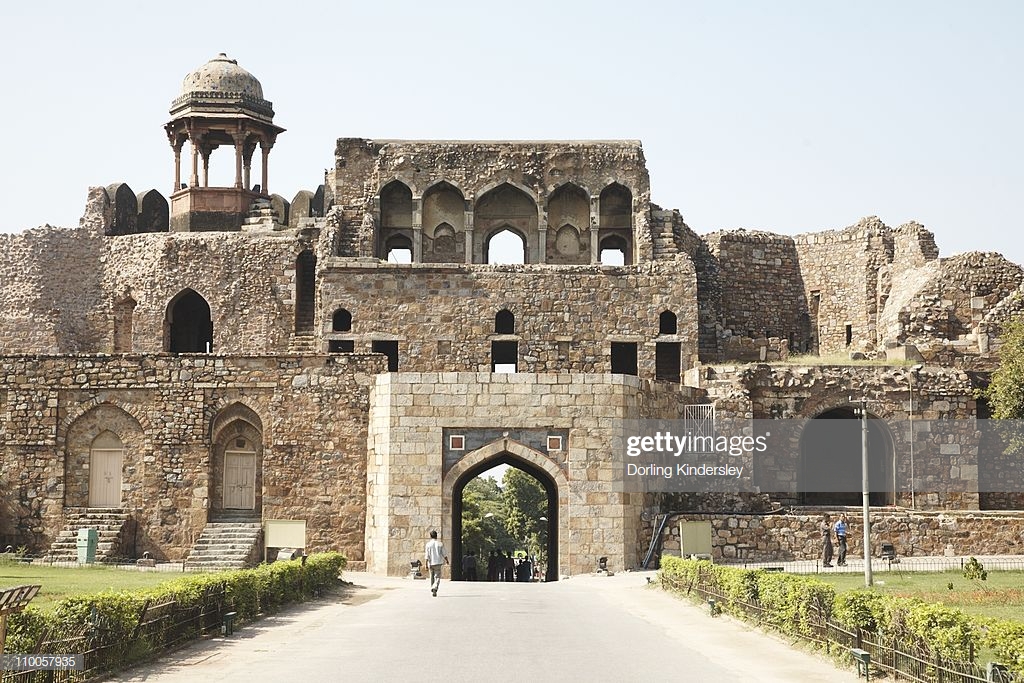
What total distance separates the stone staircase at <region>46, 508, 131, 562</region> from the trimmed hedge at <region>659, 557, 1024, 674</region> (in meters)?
14.8

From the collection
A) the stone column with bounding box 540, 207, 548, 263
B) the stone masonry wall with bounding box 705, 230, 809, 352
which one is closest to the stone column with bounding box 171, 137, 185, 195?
the stone column with bounding box 540, 207, 548, 263

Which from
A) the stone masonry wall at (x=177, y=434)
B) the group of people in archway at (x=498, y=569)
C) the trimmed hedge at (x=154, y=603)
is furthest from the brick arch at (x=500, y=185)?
the trimmed hedge at (x=154, y=603)

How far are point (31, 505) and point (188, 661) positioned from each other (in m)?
18.7

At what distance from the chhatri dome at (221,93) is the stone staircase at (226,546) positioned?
18.2 meters

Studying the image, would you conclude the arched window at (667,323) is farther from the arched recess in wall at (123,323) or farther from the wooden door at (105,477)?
the arched recess in wall at (123,323)

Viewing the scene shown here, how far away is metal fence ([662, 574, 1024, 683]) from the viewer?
1160cm

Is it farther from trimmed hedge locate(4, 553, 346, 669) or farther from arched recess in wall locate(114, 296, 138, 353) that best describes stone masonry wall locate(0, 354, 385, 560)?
arched recess in wall locate(114, 296, 138, 353)

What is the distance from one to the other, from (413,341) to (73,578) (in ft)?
47.1

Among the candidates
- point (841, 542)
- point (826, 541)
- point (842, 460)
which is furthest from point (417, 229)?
point (841, 542)

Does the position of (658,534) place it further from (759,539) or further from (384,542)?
(384,542)

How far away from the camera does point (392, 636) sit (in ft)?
53.2

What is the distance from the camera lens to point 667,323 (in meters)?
37.3

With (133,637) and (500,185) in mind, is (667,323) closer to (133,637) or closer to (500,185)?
(500,185)

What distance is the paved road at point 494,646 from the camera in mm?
13211
